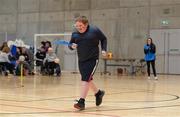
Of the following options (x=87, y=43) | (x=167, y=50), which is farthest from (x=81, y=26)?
(x=167, y=50)

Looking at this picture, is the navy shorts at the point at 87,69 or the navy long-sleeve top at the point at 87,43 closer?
the navy shorts at the point at 87,69

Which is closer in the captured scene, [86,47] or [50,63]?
[86,47]

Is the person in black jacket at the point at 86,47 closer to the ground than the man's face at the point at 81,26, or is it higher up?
closer to the ground

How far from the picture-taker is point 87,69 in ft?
24.2

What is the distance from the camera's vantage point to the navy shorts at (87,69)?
24.1 ft

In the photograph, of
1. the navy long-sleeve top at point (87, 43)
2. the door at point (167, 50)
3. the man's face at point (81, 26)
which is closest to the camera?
the man's face at point (81, 26)

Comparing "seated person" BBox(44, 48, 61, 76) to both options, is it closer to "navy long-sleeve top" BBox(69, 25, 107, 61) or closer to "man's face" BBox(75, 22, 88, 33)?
"navy long-sleeve top" BBox(69, 25, 107, 61)

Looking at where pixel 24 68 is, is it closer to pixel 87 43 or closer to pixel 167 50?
pixel 167 50

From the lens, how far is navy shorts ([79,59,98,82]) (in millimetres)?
7340

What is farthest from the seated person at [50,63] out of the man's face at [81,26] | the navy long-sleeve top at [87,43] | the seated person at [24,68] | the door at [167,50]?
the man's face at [81,26]

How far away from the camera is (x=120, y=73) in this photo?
81.6 ft

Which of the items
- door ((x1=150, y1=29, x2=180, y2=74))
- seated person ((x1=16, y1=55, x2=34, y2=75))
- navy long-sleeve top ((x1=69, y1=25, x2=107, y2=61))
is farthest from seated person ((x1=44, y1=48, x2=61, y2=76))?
navy long-sleeve top ((x1=69, y1=25, x2=107, y2=61))

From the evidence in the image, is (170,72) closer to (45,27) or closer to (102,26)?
(102,26)

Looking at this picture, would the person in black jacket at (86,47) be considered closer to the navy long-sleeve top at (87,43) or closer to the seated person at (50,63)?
the navy long-sleeve top at (87,43)
